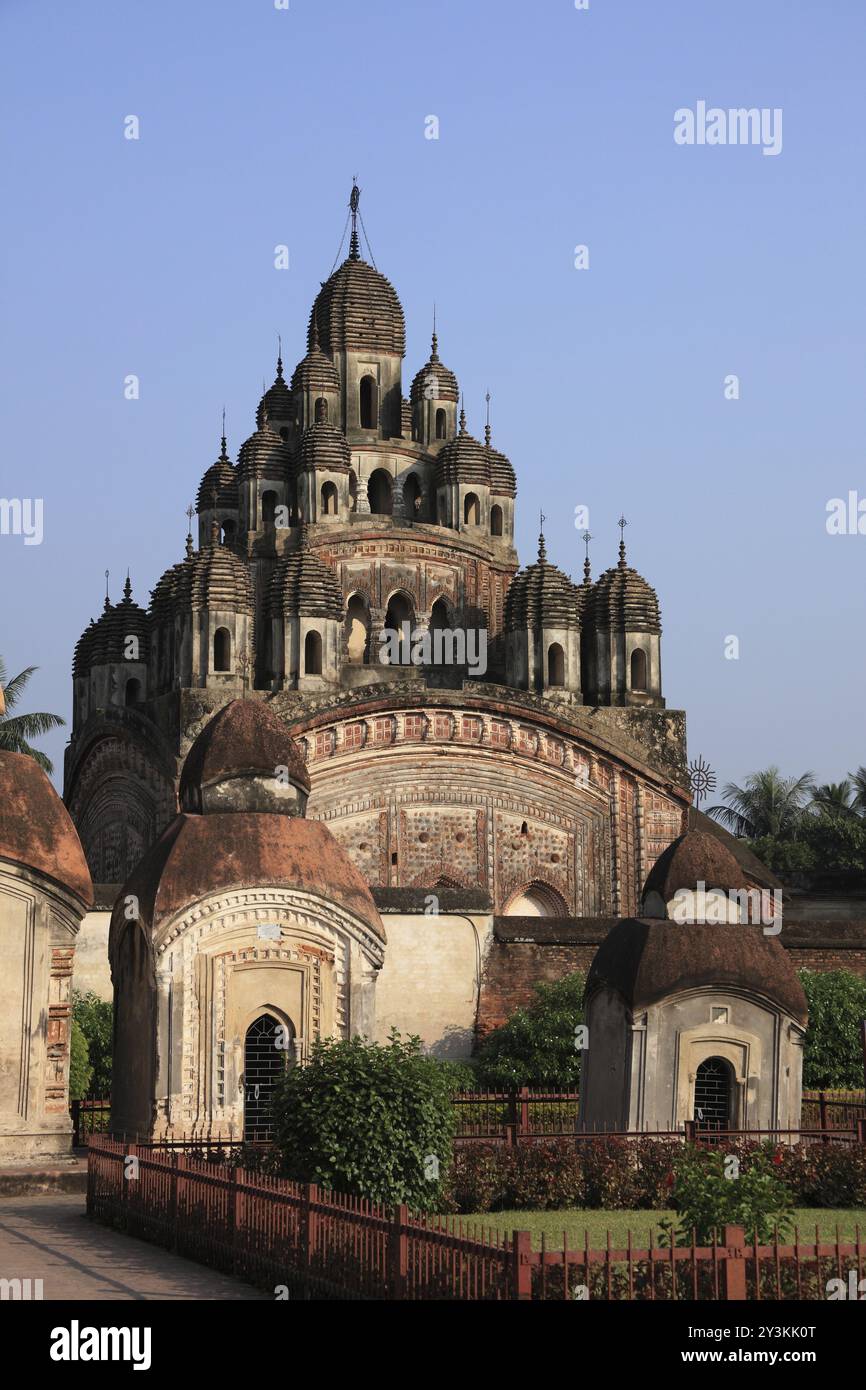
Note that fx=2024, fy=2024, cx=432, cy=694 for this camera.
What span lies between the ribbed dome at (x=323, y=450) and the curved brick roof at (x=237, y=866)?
20461 mm

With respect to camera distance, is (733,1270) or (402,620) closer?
(733,1270)

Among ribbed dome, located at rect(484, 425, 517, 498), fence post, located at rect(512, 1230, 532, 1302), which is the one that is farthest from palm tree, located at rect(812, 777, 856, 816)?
fence post, located at rect(512, 1230, 532, 1302)

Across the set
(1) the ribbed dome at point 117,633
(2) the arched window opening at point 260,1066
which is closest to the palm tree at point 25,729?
(1) the ribbed dome at point 117,633

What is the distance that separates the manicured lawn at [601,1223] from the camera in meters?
15.6

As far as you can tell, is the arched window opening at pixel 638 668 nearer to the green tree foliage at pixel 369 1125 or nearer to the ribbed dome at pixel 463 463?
the ribbed dome at pixel 463 463

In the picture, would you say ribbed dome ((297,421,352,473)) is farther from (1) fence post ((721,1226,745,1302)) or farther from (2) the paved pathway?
(1) fence post ((721,1226,745,1302))

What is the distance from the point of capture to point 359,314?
44.7 m

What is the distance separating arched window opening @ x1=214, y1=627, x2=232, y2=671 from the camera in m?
36.6

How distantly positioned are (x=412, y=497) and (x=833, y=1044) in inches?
792

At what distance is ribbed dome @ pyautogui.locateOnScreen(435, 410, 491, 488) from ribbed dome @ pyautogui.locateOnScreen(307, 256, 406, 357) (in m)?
3.15

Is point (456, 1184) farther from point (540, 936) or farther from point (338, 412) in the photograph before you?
point (338, 412)

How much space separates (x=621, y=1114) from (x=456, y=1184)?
3.45 meters

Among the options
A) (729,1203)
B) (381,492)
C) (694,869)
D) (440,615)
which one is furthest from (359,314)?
(729,1203)

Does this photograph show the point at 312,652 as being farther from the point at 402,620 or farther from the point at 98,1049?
the point at 98,1049
